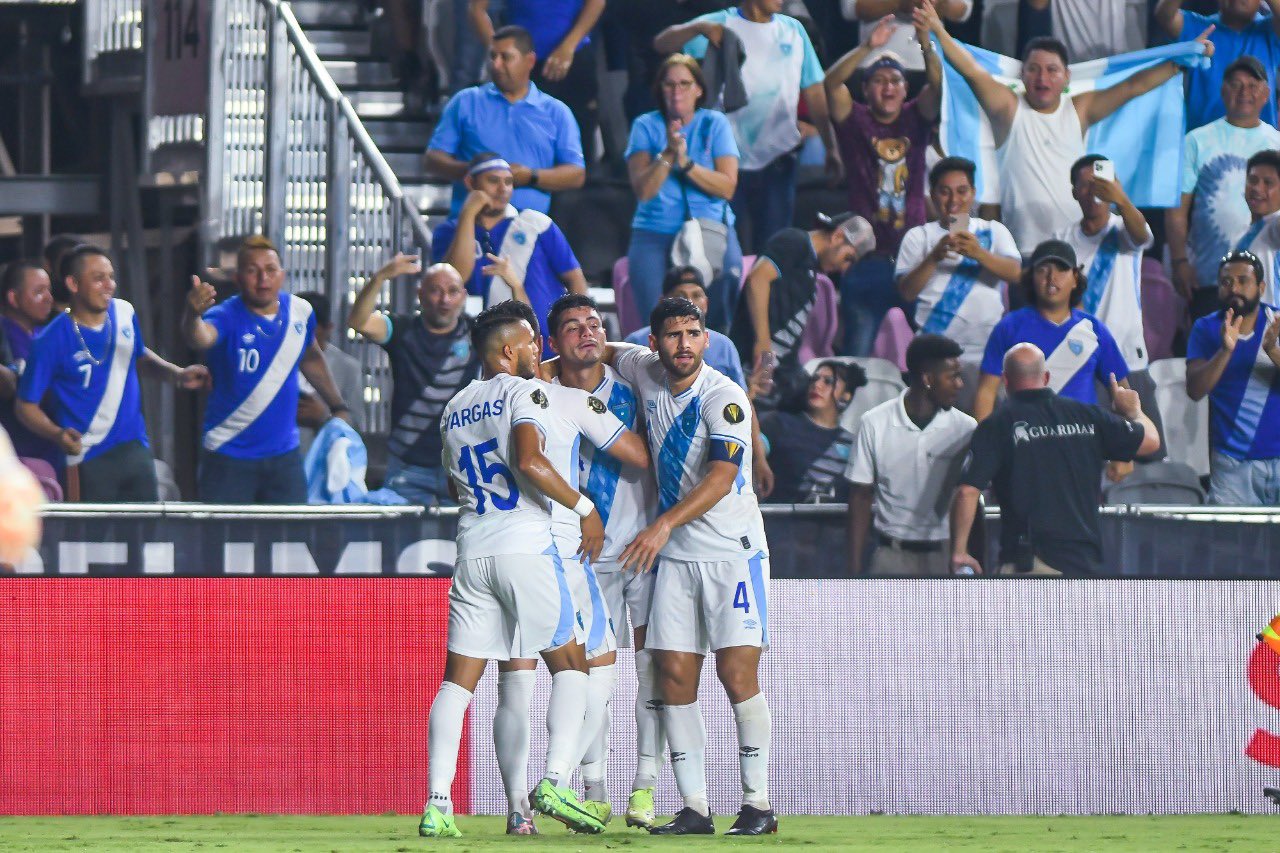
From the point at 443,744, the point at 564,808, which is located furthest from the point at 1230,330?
the point at 443,744

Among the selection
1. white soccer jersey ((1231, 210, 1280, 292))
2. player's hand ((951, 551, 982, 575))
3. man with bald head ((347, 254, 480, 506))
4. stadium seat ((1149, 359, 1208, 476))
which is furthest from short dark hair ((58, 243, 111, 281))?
white soccer jersey ((1231, 210, 1280, 292))

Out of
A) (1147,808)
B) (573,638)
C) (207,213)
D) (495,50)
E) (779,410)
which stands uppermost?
(495,50)

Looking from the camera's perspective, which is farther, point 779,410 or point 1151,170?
point 1151,170

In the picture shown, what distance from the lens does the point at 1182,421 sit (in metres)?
10.6

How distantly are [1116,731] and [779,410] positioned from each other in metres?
2.76

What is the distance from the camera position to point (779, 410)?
33.9ft

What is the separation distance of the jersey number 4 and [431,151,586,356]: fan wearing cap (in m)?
3.54

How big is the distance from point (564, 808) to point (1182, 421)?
5.07 metres

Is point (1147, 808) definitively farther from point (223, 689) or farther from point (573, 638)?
point (223, 689)

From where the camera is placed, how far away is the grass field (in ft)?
21.7

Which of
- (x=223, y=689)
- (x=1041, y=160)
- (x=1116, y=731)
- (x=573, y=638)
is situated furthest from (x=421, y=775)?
(x=1041, y=160)

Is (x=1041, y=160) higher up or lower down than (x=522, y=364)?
higher up

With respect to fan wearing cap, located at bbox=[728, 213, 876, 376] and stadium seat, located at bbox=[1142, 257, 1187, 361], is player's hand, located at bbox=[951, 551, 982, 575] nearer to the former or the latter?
fan wearing cap, located at bbox=[728, 213, 876, 376]

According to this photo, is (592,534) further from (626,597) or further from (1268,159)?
(1268,159)
